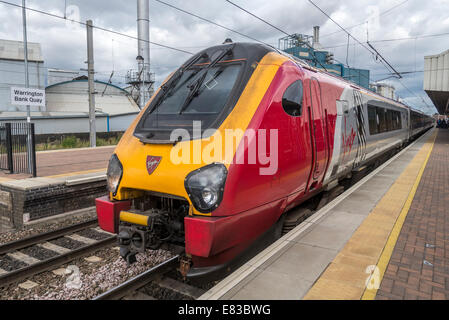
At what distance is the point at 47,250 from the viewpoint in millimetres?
5520

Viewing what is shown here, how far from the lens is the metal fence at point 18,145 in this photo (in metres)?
8.50

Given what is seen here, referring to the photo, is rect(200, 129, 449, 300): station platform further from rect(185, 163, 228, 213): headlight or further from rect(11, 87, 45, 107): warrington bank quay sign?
rect(11, 87, 45, 107): warrington bank quay sign

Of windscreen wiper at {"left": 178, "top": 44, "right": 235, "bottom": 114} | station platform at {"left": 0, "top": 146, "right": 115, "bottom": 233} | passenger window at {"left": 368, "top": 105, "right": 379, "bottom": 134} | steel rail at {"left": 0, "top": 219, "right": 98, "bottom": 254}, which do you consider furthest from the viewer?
→ passenger window at {"left": 368, "top": 105, "right": 379, "bottom": 134}

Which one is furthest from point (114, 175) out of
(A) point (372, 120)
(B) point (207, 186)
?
(A) point (372, 120)

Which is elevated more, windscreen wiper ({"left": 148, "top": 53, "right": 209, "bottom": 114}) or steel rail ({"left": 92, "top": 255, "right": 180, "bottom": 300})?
windscreen wiper ({"left": 148, "top": 53, "right": 209, "bottom": 114})

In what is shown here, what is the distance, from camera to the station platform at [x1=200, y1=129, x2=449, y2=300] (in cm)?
311

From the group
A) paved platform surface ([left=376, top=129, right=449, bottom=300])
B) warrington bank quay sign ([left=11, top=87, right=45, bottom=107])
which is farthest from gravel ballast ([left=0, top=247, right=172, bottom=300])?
warrington bank quay sign ([left=11, top=87, right=45, bottom=107])

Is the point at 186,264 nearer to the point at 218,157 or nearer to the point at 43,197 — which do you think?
the point at 218,157

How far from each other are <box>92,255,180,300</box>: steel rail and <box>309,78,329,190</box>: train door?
228 centimetres

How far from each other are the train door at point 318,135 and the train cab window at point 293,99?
1.30 ft

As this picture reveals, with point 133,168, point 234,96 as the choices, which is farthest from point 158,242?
point 234,96

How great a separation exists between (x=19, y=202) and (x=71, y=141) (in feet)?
48.8

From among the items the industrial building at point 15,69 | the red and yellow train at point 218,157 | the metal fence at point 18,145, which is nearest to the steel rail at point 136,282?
the red and yellow train at point 218,157
